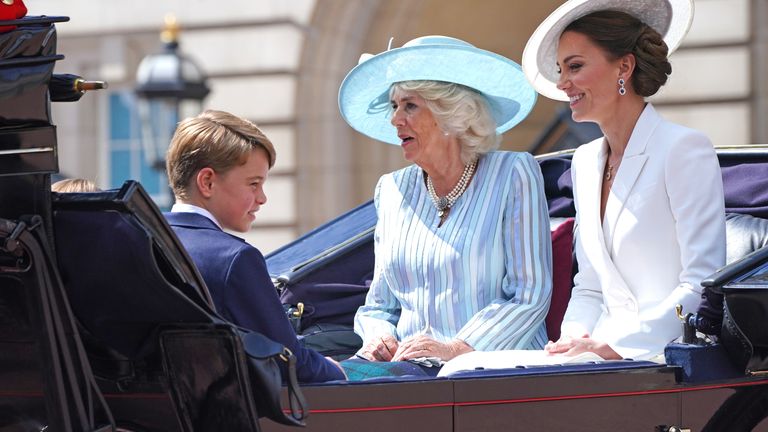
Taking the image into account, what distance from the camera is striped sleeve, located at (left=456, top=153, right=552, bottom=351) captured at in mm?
3254

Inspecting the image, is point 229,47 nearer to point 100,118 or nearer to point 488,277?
point 100,118

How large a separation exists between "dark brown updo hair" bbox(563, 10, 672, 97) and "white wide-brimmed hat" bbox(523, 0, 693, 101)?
0.03 m

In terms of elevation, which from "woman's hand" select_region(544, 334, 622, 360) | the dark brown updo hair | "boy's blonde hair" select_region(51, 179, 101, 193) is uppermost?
the dark brown updo hair

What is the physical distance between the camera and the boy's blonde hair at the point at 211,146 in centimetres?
275

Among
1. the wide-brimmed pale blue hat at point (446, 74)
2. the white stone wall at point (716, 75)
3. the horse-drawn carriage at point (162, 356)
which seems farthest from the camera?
the white stone wall at point (716, 75)

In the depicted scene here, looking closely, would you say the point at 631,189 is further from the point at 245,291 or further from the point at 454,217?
the point at 245,291

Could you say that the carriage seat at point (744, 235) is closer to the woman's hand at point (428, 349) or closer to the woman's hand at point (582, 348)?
the woman's hand at point (582, 348)

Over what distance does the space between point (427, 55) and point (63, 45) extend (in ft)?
25.6

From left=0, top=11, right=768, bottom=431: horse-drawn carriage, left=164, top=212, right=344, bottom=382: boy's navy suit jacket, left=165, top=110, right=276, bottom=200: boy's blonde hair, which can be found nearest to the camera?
left=0, top=11, right=768, bottom=431: horse-drawn carriage

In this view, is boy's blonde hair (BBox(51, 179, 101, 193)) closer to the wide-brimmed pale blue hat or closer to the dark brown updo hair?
the wide-brimmed pale blue hat

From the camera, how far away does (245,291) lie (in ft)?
8.54

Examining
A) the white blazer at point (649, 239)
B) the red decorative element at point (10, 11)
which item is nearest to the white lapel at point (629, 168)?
the white blazer at point (649, 239)

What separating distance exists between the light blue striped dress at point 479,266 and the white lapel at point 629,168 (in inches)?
8.6

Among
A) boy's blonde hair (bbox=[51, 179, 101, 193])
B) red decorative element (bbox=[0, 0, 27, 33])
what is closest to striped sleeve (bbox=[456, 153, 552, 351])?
boy's blonde hair (bbox=[51, 179, 101, 193])
